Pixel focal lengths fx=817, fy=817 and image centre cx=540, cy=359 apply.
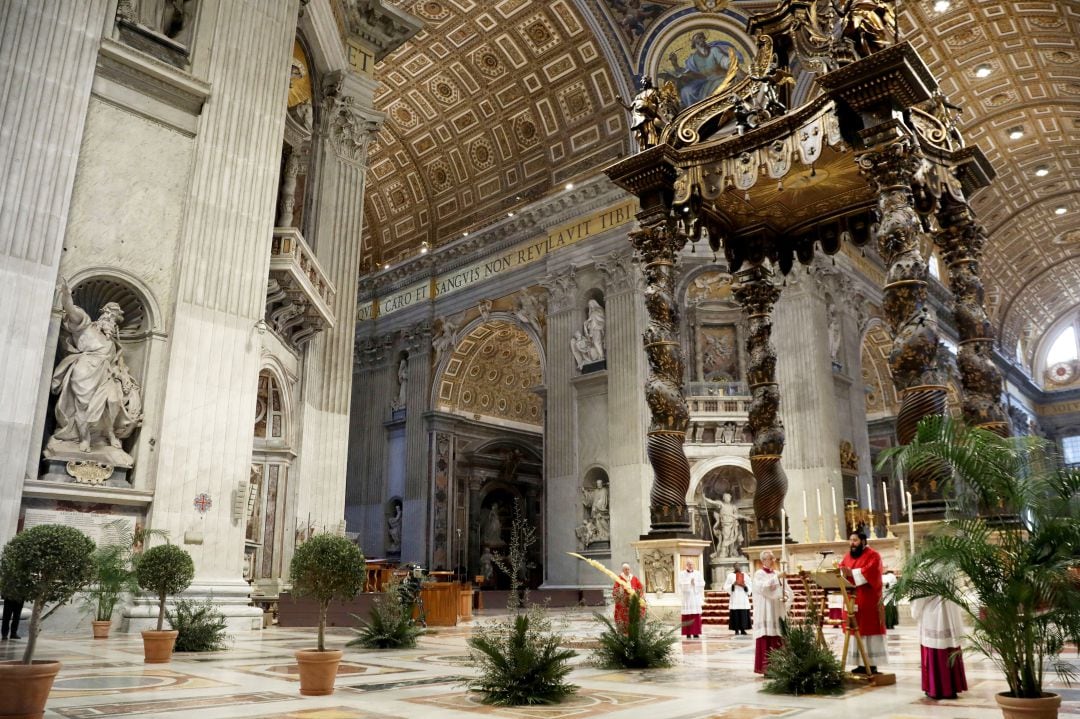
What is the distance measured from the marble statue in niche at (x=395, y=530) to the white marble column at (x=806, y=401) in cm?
1195

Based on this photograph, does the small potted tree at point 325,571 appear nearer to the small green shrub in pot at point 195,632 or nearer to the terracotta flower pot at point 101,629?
the small green shrub in pot at point 195,632

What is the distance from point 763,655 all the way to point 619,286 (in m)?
15.2

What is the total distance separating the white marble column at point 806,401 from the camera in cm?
1867

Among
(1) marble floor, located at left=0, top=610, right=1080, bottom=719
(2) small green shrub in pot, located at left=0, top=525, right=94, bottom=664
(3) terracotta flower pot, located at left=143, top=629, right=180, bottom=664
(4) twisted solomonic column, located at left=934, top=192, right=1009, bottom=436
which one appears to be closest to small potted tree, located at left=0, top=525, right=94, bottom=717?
(2) small green shrub in pot, located at left=0, top=525, right=94, bottom=664

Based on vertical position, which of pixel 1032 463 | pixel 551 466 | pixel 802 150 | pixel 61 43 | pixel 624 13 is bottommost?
pixel 1032 463

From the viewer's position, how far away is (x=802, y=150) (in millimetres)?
8570

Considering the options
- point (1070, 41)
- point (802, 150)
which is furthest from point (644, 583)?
point (1070, 41)

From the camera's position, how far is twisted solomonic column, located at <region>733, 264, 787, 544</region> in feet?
32.1

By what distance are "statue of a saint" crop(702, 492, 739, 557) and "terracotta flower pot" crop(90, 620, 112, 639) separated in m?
14.0

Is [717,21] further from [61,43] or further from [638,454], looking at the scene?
[61,43]

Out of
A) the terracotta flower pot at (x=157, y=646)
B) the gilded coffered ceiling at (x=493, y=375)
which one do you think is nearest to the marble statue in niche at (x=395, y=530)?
the gilded coffered ceiling at (x=493, y=375)

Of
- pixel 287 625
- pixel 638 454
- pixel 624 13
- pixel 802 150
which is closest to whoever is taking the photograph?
pixel 802 150

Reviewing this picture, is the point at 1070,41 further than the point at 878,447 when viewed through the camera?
No

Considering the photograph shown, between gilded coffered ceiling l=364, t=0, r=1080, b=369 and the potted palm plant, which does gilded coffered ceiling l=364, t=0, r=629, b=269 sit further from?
the potted palm plant
